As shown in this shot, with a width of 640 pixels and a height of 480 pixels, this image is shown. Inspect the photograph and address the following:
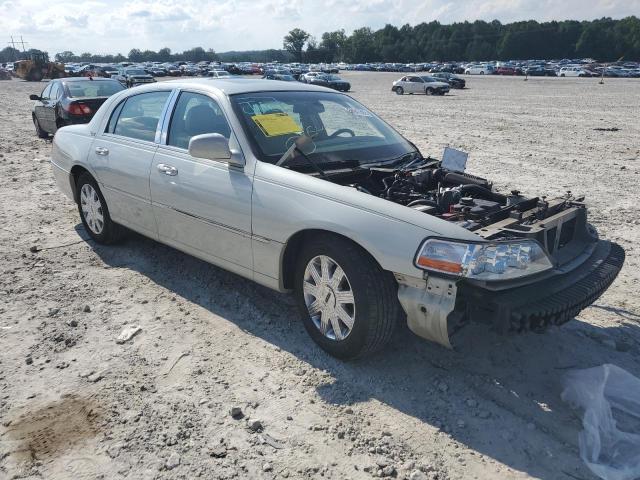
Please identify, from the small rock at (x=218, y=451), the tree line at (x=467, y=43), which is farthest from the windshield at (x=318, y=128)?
the tree line at (x=467, y=43)

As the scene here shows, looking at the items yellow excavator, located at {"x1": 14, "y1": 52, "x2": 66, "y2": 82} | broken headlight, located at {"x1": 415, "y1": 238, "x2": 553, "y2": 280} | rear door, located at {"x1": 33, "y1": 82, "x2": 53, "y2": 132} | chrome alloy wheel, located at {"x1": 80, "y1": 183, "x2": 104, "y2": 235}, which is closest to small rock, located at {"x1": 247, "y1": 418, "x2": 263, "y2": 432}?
broken headlight, located at {"x1": 415, "y1": 238, "x2": 553, "y2": 280}

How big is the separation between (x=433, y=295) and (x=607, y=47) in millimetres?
130124

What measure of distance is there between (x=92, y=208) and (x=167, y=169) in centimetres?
171

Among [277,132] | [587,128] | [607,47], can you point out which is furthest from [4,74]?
[607,47]

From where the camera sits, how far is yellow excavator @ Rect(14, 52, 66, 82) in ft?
174

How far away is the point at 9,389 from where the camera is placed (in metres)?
3.42

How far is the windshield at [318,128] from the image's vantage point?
409 cm

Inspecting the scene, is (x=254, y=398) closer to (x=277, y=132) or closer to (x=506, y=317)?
(x=506, y=317)

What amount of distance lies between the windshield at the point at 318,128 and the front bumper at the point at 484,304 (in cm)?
139

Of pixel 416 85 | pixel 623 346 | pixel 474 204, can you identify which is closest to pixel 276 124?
pixel 474 204

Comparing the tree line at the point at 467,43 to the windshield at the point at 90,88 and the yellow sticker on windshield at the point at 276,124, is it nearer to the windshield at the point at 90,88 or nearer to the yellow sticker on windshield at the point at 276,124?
the windshield at the point at 90,88

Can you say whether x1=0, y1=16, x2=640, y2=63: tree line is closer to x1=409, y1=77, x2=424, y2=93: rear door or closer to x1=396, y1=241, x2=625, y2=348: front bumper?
x1=409, y1=77, x2=424, y2=93: rear door

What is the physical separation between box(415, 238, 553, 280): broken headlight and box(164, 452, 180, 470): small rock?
1.60 meters

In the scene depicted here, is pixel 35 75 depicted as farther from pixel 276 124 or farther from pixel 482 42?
pixel 482 42
